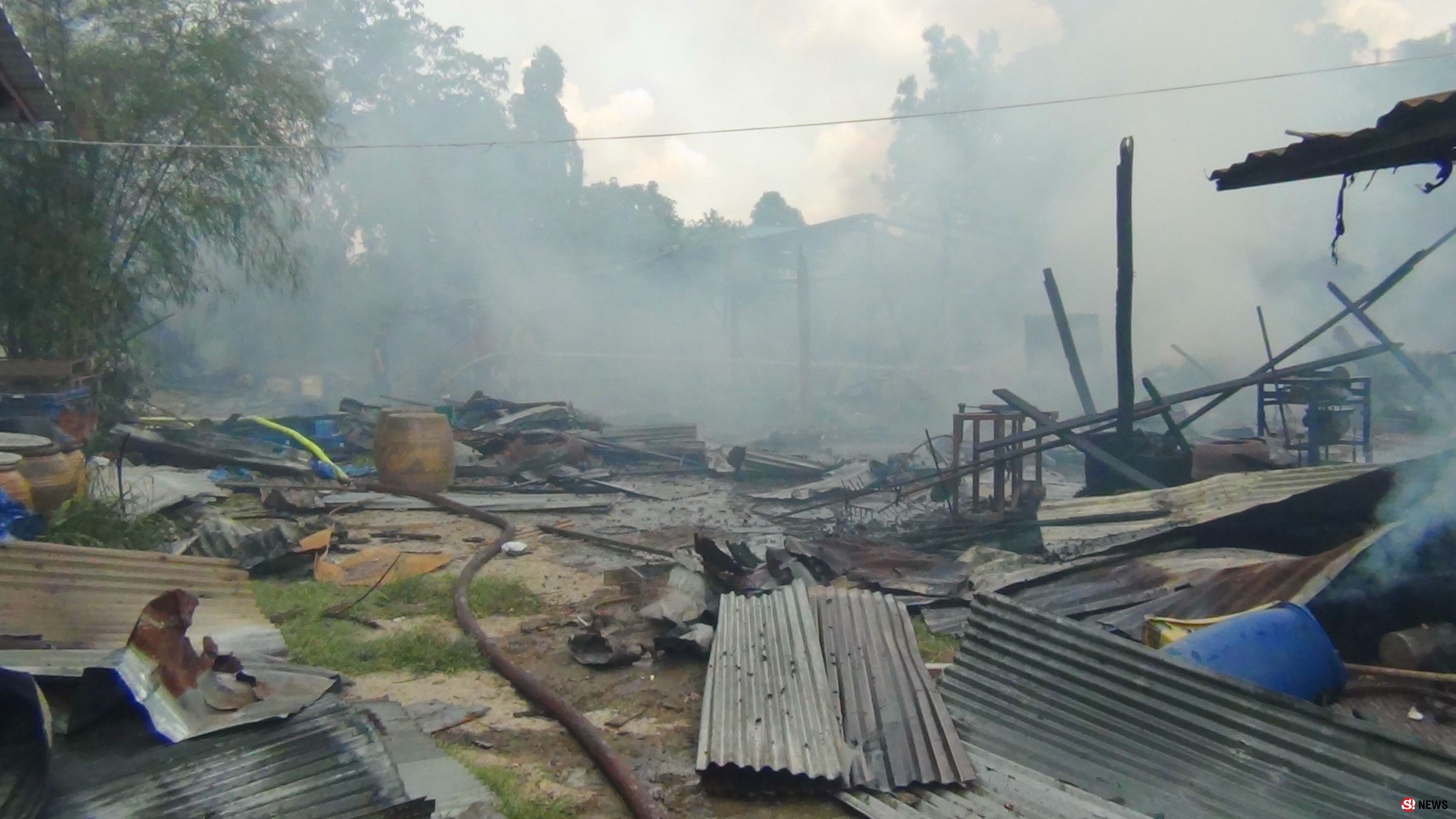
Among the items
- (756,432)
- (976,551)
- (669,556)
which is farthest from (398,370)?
(976,551)

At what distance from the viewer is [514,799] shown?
3215 millimetres

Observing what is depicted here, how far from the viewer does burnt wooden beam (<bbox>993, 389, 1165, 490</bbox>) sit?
734cm

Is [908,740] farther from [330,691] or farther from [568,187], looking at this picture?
[568,187]

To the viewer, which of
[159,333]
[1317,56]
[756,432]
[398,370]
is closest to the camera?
[756,432]

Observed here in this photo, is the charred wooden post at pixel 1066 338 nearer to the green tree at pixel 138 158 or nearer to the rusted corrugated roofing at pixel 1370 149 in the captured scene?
the rusted corrugated roofing at pixel 1370 149

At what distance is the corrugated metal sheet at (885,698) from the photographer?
3.32 meters

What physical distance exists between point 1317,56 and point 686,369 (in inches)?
763

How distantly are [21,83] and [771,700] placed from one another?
6.76 metres

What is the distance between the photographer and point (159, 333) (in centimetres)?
2416

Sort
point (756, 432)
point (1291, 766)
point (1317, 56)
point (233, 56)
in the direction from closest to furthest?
point (1291, 766) < point (233, 56) < point (756, 432) < point (1317, 56)

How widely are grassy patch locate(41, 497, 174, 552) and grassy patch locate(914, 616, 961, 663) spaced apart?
5.53 m

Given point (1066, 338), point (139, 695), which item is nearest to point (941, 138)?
point (1066, 338)

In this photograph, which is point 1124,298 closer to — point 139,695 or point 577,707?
point 577,707

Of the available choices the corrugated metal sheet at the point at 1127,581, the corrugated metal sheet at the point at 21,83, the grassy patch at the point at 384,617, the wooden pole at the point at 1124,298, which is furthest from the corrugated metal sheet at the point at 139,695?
the wooden pole at the point at 1124,298
